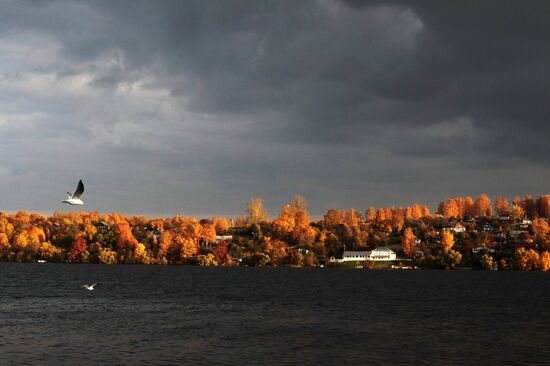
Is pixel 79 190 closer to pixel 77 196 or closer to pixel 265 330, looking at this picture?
pixel 77 196

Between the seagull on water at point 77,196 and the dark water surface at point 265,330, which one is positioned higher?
the seagull on water at point 77,196

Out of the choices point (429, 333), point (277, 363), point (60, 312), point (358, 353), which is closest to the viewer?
point (277, 363)

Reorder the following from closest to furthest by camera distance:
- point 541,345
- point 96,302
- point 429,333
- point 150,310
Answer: point 541,345
point 429,333
point 150,310
point 96,302

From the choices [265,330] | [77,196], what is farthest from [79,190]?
[265,330]

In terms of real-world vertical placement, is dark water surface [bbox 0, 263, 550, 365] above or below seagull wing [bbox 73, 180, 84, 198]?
below

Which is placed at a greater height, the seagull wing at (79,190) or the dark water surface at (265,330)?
the seagull wing at (79,190)

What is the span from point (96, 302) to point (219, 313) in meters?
32.6

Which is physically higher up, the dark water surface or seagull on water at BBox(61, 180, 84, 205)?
seagull on water at BBox(61, 180, 84, 205)

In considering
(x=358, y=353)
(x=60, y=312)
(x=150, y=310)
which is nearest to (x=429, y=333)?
(x=358, y=353)

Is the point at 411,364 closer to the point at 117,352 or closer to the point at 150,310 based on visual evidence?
the point at 117,352

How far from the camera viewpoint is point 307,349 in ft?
230

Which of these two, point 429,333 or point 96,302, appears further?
point 96,302

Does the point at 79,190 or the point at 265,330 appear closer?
the point at 79,190

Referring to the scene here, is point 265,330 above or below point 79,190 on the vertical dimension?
below
